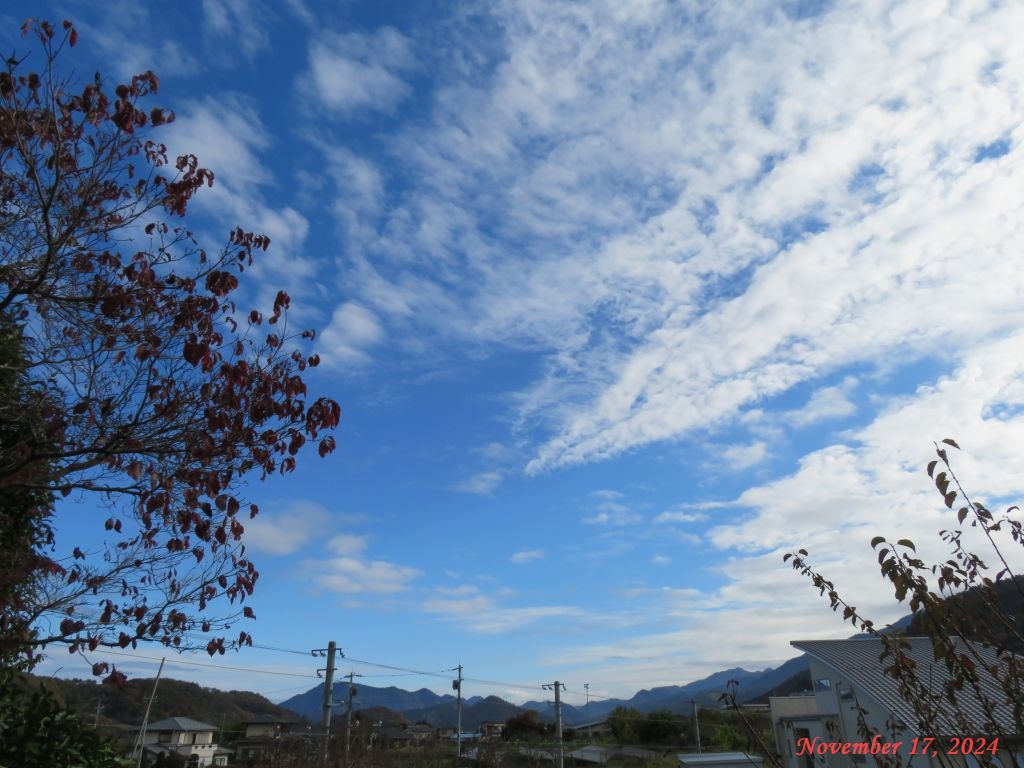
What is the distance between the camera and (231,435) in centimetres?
453

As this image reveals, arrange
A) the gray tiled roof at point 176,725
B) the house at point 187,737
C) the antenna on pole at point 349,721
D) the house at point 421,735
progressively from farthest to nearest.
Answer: the gray tiled roof at point 176,725
the house at point 187,737
the house at point 421,735
the antenna on pole at point 349,721

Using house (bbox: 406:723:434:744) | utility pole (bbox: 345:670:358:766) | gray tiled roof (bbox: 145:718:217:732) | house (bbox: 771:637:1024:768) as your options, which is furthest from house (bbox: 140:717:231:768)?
house (bbox: 771:637:1024:768)

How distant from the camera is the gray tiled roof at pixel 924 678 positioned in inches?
121

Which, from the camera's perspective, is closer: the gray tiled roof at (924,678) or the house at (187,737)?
the gray tiled roof at (924,678)

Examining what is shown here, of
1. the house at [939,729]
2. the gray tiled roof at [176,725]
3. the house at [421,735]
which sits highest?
the gray tiled roof at [176,725]

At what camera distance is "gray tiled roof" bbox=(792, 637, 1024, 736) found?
10.1 feet

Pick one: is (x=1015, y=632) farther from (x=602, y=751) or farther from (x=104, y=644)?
(x=602, y=751)

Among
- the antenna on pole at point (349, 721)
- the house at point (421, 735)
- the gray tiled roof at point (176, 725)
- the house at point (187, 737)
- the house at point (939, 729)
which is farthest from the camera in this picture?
the gray tiled roof at point (176, 725)


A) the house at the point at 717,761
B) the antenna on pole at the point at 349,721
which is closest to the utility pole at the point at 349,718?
the antenna on pole at the point at 349,721

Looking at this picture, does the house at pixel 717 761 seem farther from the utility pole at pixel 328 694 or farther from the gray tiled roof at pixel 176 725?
the gray tiled roof at pixel 176 725

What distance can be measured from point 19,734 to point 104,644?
2.05 meters

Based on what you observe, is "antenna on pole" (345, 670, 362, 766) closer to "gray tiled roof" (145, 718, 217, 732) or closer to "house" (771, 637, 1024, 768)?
"house" (771, 637, 1024, 768)

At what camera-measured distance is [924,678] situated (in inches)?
287

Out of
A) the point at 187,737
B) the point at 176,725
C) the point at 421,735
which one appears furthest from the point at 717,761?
the point at 187,737
